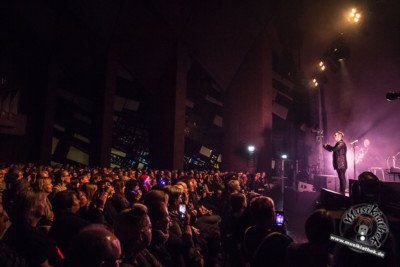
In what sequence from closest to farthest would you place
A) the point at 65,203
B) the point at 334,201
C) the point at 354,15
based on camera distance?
the point at 65,203
the point at 334,201
the point at 354,15

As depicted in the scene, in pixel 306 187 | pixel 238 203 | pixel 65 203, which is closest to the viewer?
pixel 65 203

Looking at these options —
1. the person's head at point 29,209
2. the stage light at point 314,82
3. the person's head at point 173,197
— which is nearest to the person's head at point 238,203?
the person's head at point 173,197

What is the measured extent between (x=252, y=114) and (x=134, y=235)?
65.9ft

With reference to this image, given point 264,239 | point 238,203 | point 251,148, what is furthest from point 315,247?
point 251,148

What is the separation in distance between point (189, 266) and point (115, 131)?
1132 inches

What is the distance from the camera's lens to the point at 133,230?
8.02 ft

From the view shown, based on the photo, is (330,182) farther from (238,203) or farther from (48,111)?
(48,111)

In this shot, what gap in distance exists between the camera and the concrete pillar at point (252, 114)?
2152 cm

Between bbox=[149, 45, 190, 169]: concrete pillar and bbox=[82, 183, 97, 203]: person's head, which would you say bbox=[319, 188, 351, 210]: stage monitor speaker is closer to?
bbox=[82, 183, 97, 203]: person's head

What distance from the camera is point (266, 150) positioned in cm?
2136

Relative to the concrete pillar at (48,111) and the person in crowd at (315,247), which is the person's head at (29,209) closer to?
the person in crowd at (315,247)

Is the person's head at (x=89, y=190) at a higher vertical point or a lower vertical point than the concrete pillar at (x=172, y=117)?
lower

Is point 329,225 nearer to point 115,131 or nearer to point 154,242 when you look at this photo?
point 154,242

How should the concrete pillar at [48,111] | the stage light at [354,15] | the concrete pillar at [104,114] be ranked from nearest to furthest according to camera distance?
the stage light at [354,15] < the concrete pillar at [104,114] < the concrete pillar at [48,111]
